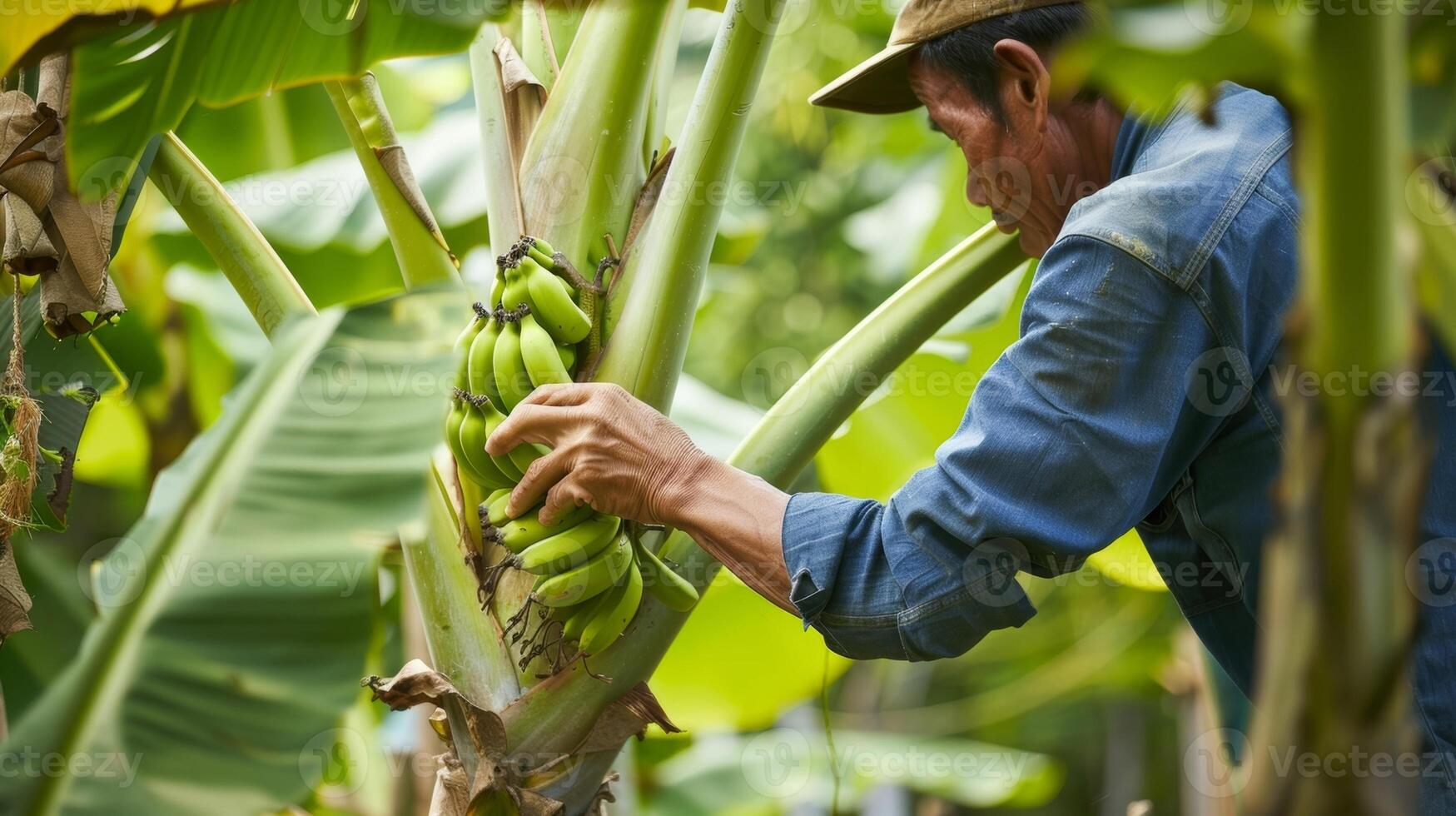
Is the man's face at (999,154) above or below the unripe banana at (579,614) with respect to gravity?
above

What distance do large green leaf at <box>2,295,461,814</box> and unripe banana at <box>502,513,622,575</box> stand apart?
0.15 metres

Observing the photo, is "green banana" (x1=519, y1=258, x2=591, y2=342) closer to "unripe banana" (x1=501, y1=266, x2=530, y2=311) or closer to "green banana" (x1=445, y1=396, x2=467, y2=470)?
"unripe banana" (x1=501, y1=266, x2=530, y2=311)

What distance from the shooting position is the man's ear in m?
1.14

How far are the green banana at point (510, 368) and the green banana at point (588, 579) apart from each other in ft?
0.57

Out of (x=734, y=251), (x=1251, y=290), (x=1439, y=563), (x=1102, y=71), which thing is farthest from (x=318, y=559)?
(x=734, y=251)

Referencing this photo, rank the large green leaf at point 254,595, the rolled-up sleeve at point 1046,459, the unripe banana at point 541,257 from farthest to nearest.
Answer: the unripe banana at point 541,257 → the rolled-up sleeve at point 1046,459 → the large green leaf at point 254,595

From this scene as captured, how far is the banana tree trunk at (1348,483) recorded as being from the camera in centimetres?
44

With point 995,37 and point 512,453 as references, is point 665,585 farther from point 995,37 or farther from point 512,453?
point 995,37

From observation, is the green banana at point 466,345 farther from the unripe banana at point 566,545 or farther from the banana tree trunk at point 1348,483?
the banana tree trunk at point 1348,483

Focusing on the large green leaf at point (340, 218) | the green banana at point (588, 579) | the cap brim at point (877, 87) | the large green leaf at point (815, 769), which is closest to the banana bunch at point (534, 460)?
the green banana at point (588, 579)

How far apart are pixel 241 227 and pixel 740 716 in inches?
57.6

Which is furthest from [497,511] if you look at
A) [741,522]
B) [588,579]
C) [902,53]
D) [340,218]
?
[340,218]

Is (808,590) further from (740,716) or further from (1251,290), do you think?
(740,716)

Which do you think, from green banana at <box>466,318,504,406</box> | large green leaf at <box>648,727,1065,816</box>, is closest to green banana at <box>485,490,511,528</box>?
green banana at <box>466,318,504,406</box>
